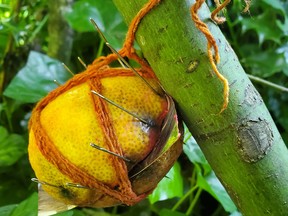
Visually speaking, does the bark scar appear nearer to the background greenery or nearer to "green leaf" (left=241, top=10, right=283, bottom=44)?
the background greenery

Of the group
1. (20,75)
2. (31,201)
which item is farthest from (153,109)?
(20,75)

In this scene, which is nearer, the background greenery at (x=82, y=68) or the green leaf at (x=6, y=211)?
the green leaf at (x=6, y=211)

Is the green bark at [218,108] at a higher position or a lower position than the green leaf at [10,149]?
higher

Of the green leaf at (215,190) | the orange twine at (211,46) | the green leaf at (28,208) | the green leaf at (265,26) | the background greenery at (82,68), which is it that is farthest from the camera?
the green leaf at (265,26)

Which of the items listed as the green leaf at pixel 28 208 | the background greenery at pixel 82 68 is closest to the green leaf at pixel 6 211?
the green leaf at pixel 28 208

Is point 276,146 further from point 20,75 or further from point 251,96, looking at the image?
point 20,75

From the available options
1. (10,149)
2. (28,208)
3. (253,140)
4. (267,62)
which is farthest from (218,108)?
(267,62)

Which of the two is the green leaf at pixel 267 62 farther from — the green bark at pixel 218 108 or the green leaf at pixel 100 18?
the green bark at pixel 218 108

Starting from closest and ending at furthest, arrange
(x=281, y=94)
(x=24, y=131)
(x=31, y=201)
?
(x=31, y=201)
(x=24, y=131)
(x=281, y=94)
